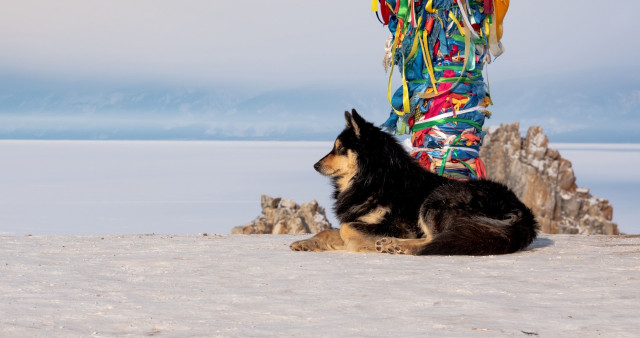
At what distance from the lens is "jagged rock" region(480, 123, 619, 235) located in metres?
22.6

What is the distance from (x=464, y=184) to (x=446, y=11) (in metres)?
2.56

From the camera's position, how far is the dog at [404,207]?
20.1 feet

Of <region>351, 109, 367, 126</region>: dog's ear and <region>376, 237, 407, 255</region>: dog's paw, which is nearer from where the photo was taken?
<region>376, 237, 407, 255</region>: dog's paw

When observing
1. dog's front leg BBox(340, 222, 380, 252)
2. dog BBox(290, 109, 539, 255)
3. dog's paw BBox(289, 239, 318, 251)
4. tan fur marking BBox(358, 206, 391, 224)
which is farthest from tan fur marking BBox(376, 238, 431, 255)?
dog's paw BBox(289, 239, 318, 251)

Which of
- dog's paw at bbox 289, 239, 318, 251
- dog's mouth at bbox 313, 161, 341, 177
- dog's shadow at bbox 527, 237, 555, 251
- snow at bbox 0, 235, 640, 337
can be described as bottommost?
snow at bbox 0, 235, 640, 337

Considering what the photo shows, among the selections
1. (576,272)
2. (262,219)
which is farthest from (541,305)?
(262,219)

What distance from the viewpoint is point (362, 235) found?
6430mm

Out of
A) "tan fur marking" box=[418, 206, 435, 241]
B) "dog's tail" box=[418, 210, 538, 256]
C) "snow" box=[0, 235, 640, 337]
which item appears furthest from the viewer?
"tan fur marking" box=[418, 206, 435, 241]

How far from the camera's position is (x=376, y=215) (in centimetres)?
654

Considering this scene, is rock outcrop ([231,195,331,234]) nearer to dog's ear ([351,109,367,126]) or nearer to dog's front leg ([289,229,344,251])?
dog's front leg ([289,229,344,251])

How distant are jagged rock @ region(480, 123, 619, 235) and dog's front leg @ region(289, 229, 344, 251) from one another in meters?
17.3

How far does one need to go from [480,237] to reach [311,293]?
2289 mm

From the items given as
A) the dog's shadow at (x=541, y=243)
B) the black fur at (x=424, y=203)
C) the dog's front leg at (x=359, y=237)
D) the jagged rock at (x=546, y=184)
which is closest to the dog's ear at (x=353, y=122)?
the black fur at (x=424, y=203)

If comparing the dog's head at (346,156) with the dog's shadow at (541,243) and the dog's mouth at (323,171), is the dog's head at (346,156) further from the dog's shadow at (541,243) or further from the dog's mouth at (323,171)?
the dog's shadow at (541,243)
